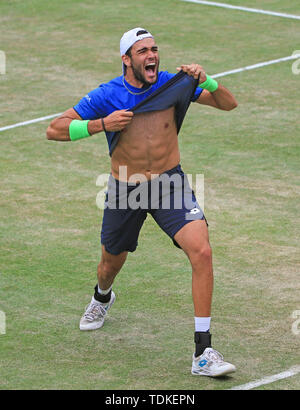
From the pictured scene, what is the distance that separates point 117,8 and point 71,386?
14.7 m

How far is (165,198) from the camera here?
8.59 metres

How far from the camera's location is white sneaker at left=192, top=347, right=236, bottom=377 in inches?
312

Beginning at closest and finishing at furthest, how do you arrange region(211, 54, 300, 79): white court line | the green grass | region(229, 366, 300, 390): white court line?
region(229, 366, 300, 390): white court line, the green grass, region(211, 54, 300, 79): white court line

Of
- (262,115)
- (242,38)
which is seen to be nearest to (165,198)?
(262,115)

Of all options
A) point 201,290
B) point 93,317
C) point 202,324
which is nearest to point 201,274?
point 201,290

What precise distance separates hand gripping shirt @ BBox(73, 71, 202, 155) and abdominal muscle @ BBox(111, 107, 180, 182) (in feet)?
0.22

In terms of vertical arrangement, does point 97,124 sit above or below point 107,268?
above

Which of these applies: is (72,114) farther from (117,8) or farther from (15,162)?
(117,8)

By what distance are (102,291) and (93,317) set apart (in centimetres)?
27

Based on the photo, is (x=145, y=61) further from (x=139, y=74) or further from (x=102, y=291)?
(x=102, y=291)

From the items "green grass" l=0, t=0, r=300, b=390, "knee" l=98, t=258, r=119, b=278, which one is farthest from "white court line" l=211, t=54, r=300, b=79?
"knee" l=98, t=258, r=119, b=278

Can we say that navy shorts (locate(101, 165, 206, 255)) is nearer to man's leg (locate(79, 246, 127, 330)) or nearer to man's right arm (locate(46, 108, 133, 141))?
man's leg (locate(79, 246, 127, 330))

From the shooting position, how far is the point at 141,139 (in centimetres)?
858

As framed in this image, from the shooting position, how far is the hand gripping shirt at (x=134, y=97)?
854 cm
